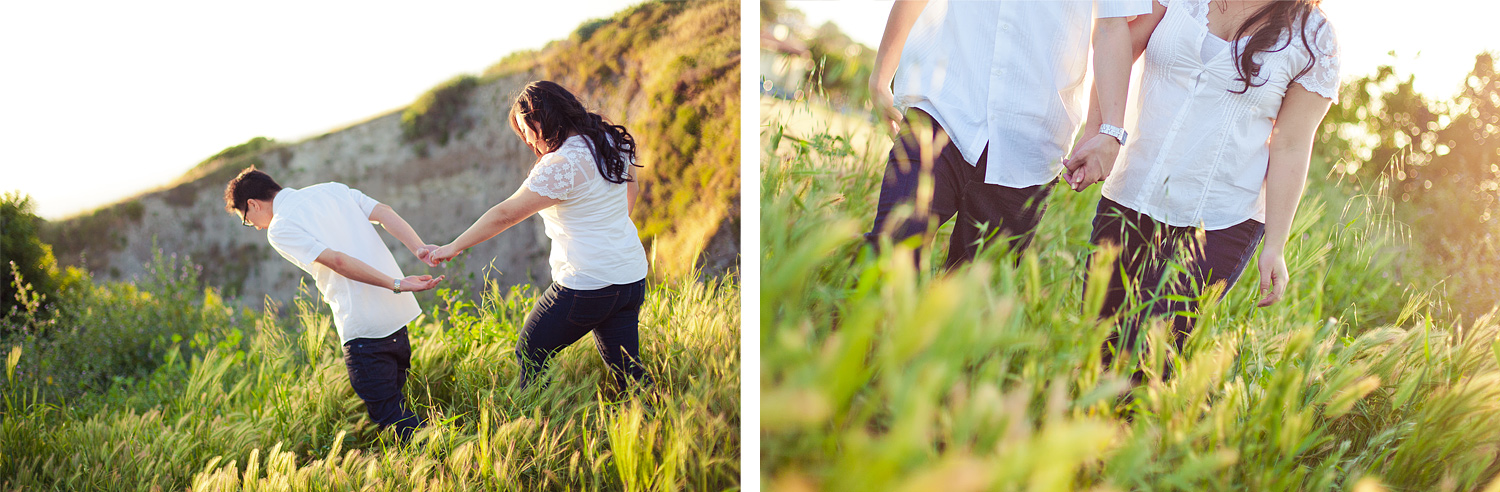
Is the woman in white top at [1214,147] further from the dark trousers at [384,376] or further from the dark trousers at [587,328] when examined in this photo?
the dark trousers at [384,376]

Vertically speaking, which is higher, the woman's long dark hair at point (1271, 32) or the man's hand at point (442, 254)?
the woman's long dark hair at point (1271, 32)

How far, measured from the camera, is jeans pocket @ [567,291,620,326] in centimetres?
165

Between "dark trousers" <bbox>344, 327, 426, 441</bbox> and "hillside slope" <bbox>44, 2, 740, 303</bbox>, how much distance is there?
28 centimetres

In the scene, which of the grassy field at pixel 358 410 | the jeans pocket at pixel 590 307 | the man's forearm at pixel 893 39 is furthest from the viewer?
the jeans pocket at pixel 590 307

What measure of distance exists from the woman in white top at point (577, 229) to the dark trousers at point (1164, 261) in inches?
46.6

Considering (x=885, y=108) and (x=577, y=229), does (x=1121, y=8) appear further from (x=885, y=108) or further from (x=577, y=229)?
(x=577, y=229)

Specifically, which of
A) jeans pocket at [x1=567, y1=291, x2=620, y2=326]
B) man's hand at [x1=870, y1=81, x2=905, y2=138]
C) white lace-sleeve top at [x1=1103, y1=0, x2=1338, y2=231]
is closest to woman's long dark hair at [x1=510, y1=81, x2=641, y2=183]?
jeans pocket at [x1=567, y1=291, x2=620, y2=326]

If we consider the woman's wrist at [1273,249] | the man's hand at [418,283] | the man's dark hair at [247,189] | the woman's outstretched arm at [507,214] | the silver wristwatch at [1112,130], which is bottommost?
the man's hand at [418,283]

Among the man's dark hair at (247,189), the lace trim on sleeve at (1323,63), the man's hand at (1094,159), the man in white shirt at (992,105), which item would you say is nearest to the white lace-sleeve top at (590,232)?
the man in white shirt at (992,105)

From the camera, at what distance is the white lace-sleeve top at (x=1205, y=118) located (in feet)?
3.96

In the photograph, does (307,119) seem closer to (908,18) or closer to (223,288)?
(223,288)

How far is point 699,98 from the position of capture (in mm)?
1670

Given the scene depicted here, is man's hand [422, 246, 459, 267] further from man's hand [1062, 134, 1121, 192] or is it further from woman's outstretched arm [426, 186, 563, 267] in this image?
man's hand [1062, 134, 1121, 192]

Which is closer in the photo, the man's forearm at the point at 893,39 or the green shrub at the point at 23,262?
the man's forearm at the point at 893,39
